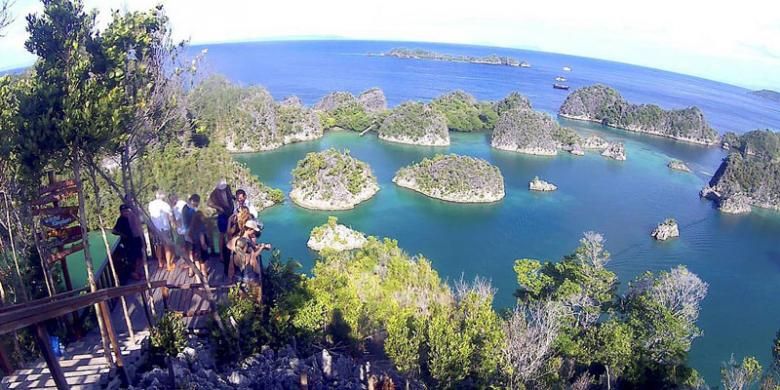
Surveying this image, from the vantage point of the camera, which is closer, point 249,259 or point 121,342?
point 121,342

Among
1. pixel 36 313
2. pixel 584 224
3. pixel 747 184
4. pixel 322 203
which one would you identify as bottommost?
pixel 584 224

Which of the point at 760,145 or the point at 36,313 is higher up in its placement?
the point at 36,313

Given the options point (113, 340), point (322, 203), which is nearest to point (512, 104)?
point (322, 203)

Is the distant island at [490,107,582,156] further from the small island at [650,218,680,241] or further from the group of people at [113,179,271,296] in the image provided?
the group of people at [113,179,271,296]

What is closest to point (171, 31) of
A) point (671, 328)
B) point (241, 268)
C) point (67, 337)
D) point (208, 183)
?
point (241, 268)

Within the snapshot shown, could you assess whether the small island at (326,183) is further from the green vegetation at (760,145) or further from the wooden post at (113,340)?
the green vegetation at (760,145)

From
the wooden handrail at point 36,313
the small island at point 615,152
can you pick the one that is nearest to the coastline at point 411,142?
the small island at point 615,152

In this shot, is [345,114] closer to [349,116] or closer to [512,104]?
[349,116]
